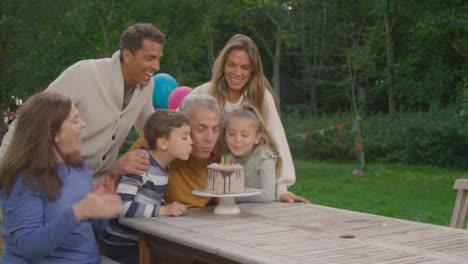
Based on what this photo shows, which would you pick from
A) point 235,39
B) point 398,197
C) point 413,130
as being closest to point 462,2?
point 413,130

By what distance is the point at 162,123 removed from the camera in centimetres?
307

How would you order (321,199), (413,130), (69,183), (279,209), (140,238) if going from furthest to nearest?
(413,130) → (321,199) → (279,209) → (140,238) → (69,183)

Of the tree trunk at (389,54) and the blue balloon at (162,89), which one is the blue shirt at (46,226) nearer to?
the blue balloon at (162,89)

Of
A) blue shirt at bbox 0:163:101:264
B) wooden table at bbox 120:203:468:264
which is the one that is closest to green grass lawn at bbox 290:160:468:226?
wooden table at bbox 120:203:468:264

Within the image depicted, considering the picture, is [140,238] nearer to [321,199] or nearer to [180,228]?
[180,228]

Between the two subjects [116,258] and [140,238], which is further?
[116,258]

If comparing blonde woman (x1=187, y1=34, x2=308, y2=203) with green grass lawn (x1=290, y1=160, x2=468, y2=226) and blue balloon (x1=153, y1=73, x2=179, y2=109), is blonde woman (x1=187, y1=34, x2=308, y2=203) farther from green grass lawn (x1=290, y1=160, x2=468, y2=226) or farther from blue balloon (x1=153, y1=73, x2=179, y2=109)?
green grass lawn (x1=290, y1=160, x2=468, y2=226)

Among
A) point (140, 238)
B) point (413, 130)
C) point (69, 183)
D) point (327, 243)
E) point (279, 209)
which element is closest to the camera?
point (327, 243)

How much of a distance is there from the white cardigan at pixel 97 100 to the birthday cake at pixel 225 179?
0.90 metres

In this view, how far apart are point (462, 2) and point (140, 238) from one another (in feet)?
45.9

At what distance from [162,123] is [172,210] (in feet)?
1.47

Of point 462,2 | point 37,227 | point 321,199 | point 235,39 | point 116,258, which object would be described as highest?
point 462,2

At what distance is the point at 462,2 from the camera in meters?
15.0

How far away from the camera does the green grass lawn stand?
8.07 m
